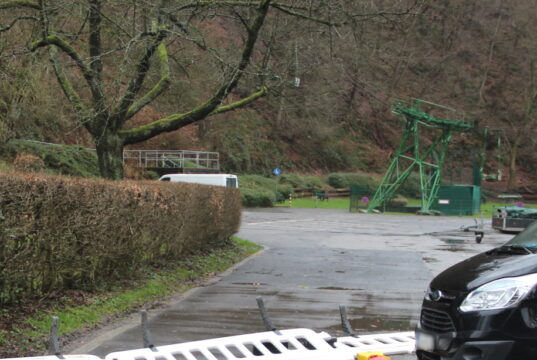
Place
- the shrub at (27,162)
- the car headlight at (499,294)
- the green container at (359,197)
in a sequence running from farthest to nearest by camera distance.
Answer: the green container at (359,197) → the shrub at (27,162) → the car headlight at (499,294)

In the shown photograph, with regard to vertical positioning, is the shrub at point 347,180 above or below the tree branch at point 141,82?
below

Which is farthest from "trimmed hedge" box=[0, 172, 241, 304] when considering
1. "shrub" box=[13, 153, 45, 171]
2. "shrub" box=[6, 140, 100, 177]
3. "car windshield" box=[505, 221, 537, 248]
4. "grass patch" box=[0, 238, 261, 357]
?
"shrub" box=[6, 140, 100, 177]

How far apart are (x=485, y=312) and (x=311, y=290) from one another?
7233 millimetres

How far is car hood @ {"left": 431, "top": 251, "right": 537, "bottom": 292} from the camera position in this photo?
5480mm

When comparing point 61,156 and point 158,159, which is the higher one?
point 158,159

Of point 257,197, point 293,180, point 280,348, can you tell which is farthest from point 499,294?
point 293,180

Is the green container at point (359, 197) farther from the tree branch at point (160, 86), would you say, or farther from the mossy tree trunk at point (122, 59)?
the tree branch at point (160, 86)

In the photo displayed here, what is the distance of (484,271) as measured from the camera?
5.66 metres

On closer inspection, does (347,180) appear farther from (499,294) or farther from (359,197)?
(499,294)

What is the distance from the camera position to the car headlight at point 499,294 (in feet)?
17.4

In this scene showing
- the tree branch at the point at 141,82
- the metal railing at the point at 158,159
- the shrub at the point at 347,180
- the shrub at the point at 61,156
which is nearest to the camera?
the tree branch at the point at 141,82

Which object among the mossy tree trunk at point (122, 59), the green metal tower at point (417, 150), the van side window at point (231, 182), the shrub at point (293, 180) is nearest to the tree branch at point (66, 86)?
the mossy tree trunk at point (122, 59)

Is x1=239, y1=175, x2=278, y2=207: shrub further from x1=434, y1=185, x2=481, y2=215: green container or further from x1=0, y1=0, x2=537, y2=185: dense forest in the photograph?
x1=434, y1=185, x2=481, y2=215: green container

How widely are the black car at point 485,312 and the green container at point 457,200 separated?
42.0 m
